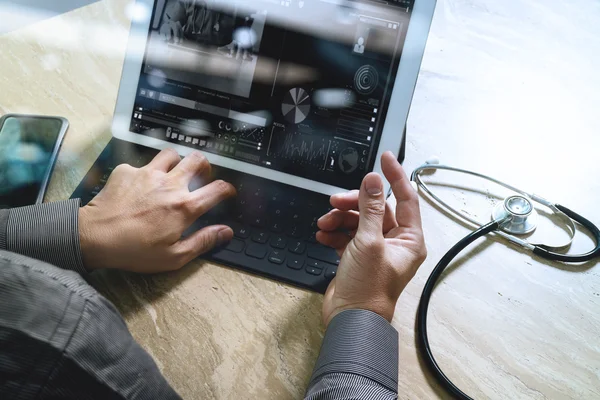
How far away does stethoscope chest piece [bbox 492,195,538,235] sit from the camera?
2.54ft

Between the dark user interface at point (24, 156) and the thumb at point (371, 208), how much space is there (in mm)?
466

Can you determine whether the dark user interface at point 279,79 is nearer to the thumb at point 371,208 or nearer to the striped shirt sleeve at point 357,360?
the thumb at point 371,208

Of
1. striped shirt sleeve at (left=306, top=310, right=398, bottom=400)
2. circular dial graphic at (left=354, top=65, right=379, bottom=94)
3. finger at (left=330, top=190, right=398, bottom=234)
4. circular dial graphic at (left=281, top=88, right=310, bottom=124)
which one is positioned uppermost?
circular dial graphic at (left=354, top=65, right=379, bottom=94)

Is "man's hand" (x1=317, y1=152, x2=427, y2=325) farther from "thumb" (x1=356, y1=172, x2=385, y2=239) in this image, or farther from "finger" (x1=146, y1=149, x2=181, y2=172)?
"finger" (x1=146, y1=149, x2=181, y2=172)

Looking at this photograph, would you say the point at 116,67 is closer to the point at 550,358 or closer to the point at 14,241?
the point at 14,241

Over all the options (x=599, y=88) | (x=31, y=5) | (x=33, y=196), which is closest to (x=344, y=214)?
(x=33, y=196)

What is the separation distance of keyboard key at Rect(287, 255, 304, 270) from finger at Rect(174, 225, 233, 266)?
88 millimetres

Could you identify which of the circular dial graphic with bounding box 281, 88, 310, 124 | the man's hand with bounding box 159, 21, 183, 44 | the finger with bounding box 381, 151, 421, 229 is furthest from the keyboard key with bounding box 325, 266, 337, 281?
the man's hand with bounding box 159, 21, 183, 44

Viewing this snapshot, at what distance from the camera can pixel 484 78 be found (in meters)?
0.92

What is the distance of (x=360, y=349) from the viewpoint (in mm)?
598

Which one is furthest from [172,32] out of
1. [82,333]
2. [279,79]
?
[82,333]

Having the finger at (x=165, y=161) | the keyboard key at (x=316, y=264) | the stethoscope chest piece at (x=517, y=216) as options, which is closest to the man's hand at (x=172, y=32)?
the finger at (x=165, y=161)

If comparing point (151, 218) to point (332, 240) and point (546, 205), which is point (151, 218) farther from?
point (546, 205)

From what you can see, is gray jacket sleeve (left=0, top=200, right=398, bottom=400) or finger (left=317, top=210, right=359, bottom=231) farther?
finger (left=317, top=210, right=359, bottom=231)
